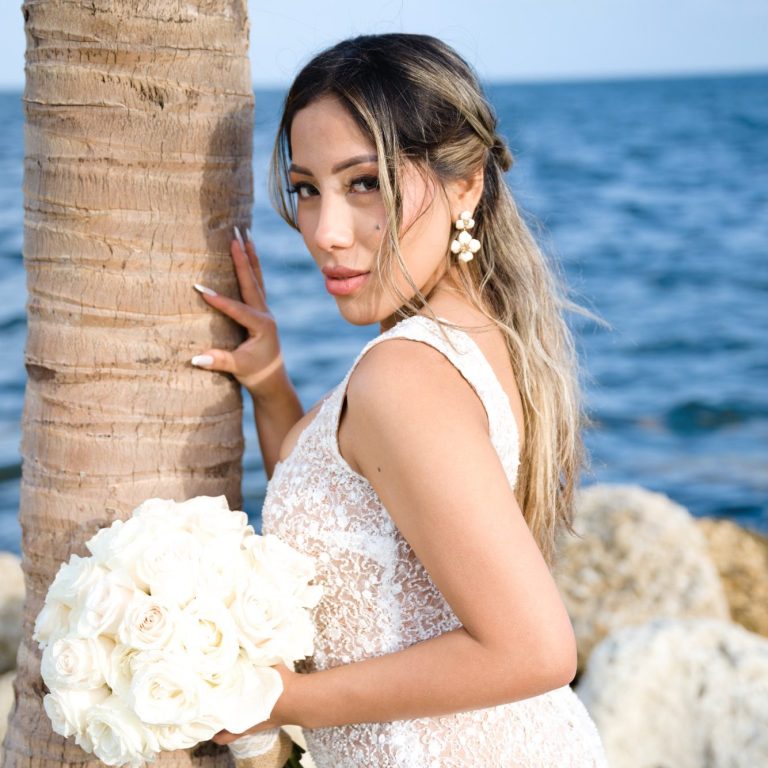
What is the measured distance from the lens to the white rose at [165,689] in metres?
1.92

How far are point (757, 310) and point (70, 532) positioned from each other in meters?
14.9

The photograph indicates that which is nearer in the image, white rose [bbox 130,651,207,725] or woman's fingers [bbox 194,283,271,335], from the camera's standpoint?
white rose [bbox 130,651,207,725]

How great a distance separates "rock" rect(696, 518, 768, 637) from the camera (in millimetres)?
5867

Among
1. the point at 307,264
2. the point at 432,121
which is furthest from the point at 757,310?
the point at 432,121

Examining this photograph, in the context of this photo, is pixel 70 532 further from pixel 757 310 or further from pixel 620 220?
pixel 620 220

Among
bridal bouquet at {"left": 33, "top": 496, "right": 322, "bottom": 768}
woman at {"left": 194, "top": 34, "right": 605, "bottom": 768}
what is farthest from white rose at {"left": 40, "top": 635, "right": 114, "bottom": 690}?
woman at {"left": 194, "top": 34, "right": 605, "bottom": 768}

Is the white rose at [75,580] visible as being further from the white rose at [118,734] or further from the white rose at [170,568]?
the white rose at [118,734]

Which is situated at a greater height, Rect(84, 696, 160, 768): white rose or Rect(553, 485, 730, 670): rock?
Rect(84, 696, 160, 768): white rose

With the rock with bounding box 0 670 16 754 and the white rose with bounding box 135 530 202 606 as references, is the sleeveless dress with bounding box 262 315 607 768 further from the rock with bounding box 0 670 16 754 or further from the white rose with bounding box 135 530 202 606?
the rock with bounding box 0 670 16 754

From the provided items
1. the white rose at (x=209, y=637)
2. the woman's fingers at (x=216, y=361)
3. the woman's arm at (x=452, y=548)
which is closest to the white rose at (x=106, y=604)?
the white rose at (x=209, y=637)

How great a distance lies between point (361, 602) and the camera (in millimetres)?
2230

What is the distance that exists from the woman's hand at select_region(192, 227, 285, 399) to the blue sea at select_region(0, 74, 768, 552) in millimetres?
575

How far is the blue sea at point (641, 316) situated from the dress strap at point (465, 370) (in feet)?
1.72

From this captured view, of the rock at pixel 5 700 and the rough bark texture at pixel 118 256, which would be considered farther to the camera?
the rock at pixel 5 700
